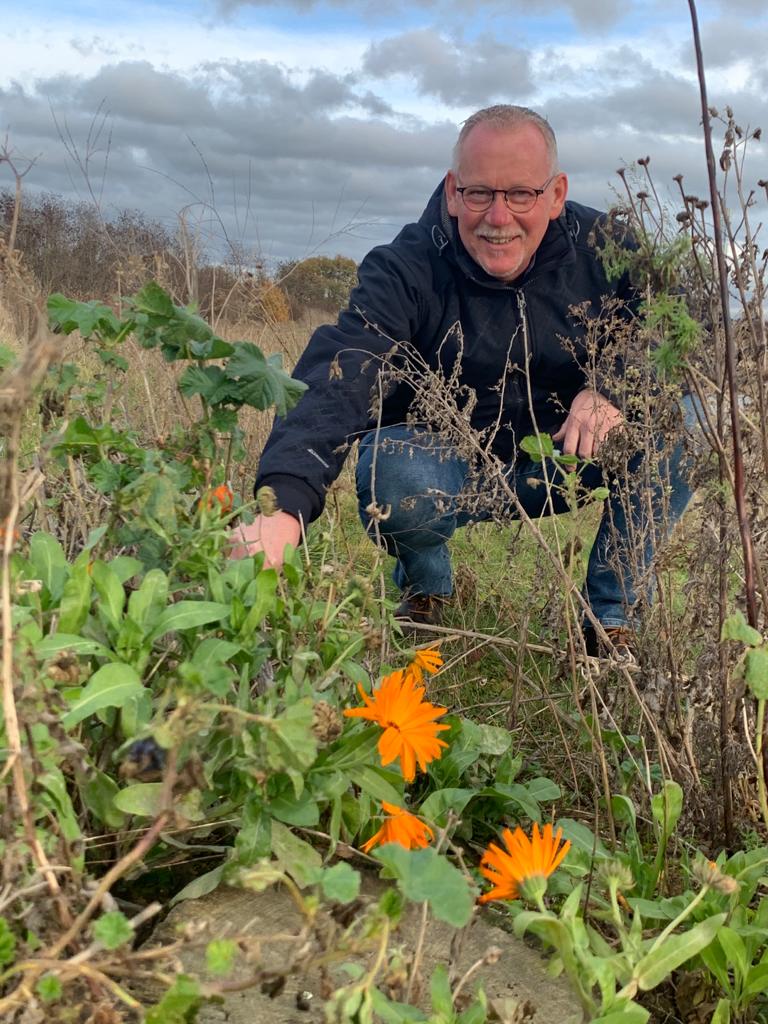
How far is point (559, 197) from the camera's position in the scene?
12.3 feet

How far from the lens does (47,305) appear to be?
5.59 feet

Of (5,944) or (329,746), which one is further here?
(329,746)

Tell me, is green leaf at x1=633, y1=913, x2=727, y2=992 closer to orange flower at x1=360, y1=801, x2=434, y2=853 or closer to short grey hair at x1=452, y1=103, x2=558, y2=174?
orange flower at x1=360, y1=801, x2=434, y2=853

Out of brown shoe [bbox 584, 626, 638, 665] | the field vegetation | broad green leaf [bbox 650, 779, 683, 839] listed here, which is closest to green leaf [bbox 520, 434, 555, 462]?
the field vegetation

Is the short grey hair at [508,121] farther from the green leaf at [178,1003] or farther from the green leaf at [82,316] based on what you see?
the green leaf at [178,1003]

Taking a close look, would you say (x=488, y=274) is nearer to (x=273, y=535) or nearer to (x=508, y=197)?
(x=508, y=197)

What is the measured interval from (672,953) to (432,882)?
501mm

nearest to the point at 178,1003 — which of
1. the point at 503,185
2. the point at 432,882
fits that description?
the point at 432,882

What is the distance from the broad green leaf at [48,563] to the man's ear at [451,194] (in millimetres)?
2509

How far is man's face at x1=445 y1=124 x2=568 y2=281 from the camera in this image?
3.52 m

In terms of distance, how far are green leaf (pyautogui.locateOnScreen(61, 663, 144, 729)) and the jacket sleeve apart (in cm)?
91

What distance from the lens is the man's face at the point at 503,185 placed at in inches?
139

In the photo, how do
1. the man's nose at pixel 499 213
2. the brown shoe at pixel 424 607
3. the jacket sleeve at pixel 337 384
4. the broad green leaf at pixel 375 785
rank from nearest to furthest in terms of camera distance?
the broad green leaf at pixel 375 785 < the jacket sleeve at pixel 337 384 < the man's nose at pixel 499 213 < the brown shoe at pixel 424 607

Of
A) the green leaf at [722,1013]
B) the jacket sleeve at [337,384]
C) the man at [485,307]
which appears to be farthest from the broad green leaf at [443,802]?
the man at [485,307]
